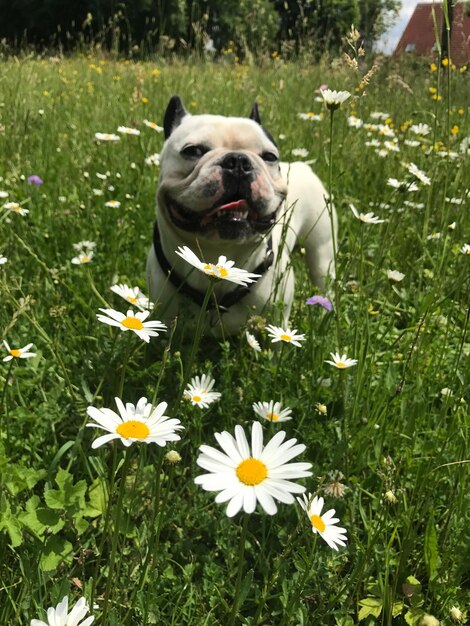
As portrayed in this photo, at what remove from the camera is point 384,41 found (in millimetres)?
4457

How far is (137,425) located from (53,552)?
48cm

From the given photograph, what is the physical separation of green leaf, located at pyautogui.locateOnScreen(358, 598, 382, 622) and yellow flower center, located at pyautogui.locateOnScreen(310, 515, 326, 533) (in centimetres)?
38

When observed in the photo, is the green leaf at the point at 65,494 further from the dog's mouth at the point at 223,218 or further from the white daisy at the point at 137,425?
the dog's mouth at the point at 223,218

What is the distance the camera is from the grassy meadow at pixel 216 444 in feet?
3.67

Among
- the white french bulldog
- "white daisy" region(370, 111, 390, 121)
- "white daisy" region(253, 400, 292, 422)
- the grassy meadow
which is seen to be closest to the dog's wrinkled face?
the white french bulldog

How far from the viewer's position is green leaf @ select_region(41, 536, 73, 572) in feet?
3.57

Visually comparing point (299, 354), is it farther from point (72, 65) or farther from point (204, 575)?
point (72, 65)

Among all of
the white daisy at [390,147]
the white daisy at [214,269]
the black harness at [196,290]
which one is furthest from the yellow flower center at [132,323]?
the white daisy at [390,147]

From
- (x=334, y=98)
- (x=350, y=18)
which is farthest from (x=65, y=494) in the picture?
(x=350, y=18)

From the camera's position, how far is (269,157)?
94.4 inches

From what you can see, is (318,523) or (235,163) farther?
(235,163)

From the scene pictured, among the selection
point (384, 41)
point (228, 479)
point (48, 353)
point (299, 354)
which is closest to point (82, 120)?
point (384, 41)

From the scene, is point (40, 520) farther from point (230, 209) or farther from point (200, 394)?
point (230, 209)

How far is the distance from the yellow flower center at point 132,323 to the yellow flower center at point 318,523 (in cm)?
47
